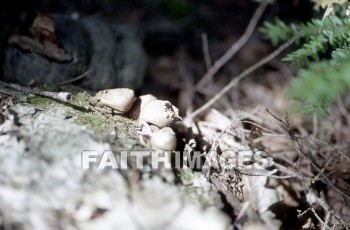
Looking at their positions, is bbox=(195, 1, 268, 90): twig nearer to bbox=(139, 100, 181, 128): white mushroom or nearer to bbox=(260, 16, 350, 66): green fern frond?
bbox=(260, 16, 350, 66): green fern frond

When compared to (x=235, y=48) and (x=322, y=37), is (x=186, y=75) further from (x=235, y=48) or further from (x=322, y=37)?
(x=322, y=37)

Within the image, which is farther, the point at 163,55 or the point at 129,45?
the point at 163,55

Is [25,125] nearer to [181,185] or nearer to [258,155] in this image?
[181,185]

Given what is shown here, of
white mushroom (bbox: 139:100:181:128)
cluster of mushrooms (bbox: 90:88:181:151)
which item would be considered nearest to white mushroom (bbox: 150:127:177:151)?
cluster of mushrooms (bbox: 90:88:181:151)

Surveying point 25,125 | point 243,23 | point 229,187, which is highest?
point 243,23

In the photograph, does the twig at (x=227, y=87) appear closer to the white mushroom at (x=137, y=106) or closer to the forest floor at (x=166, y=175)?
the forest floor at (x=166, y=175)

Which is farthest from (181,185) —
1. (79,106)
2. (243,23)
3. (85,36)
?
(243,23)

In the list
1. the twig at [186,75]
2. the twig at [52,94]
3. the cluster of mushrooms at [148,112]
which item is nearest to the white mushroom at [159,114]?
the cluster of mushrooms at [148,112]

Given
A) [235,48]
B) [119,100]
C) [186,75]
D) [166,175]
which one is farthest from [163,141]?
[235,48]
